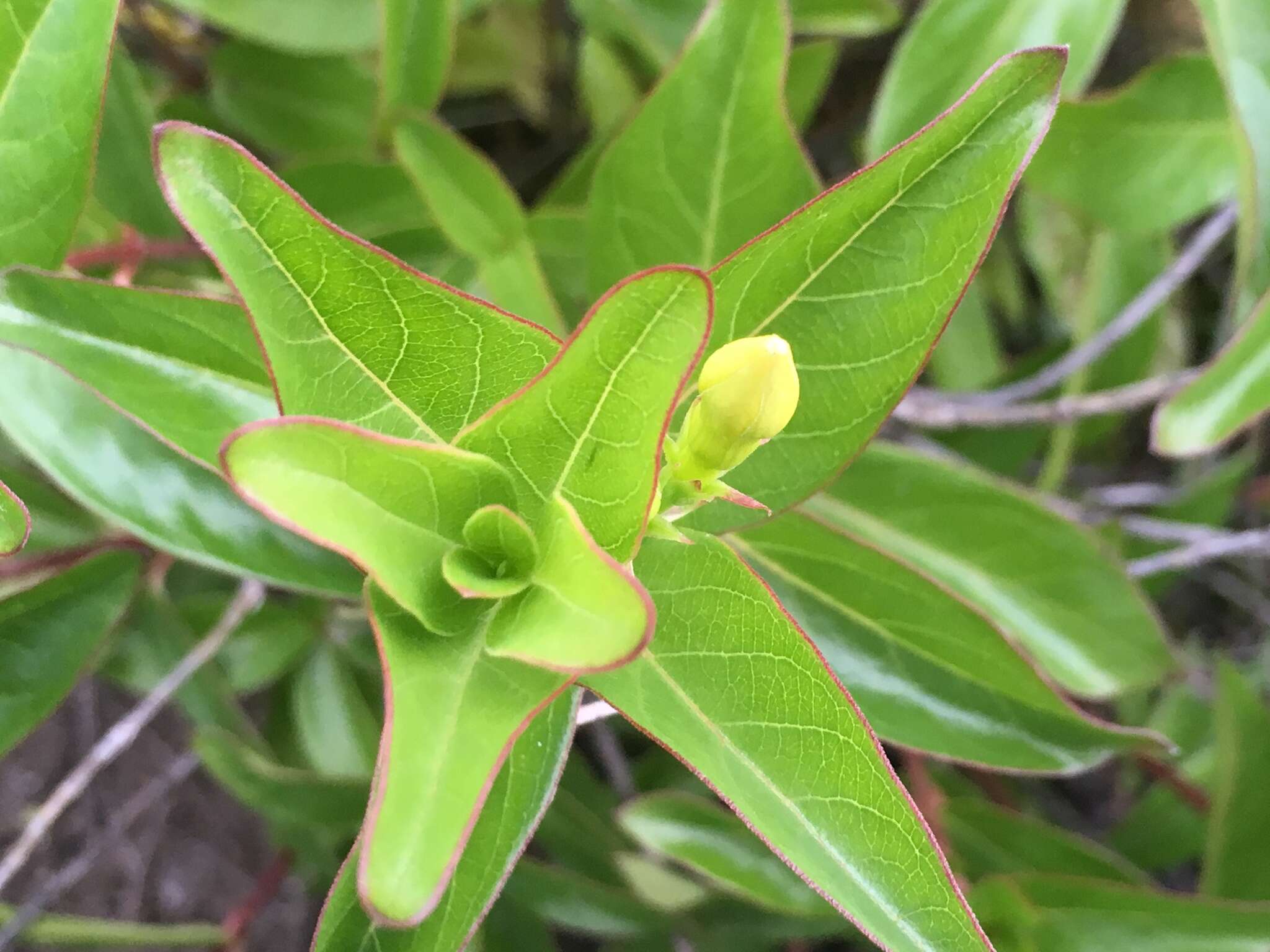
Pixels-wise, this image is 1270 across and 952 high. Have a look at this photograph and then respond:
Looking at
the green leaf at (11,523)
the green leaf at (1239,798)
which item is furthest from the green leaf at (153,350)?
the green leaf at (1239,798)

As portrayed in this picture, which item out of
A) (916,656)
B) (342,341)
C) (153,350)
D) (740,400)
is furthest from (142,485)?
(916,656)

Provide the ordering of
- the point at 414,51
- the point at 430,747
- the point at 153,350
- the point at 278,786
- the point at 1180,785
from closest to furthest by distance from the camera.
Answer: the point at 430,747
the point at 153,350
the point at 414,51
the point at 278,786
the point at 1180,785

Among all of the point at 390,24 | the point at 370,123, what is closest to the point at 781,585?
the point at 390,24

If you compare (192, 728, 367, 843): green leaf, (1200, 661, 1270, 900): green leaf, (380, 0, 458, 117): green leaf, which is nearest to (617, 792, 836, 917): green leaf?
(192, 728, 367, 843): green leaf

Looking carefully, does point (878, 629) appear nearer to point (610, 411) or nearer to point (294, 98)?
point (610, 411)

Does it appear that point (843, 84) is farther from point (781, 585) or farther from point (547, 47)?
point (781, 585)
